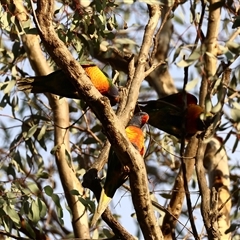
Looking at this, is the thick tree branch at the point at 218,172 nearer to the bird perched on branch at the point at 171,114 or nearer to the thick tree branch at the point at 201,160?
the bird perched on branch at the point at 171,114

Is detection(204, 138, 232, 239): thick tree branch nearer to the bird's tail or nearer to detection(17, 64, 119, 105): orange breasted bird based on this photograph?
detection(17, 64, 119, 105): orange breasted bird

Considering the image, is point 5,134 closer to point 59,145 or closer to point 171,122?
point 59,145

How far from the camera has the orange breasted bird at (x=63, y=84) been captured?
314 cm

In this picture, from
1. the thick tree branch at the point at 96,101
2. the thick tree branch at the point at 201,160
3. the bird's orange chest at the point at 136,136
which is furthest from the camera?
the bird's orange chest at the point at 136,136

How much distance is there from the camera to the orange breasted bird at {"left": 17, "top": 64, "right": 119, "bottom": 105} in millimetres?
3141

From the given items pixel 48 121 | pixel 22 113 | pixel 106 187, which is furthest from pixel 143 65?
pixel 22 113

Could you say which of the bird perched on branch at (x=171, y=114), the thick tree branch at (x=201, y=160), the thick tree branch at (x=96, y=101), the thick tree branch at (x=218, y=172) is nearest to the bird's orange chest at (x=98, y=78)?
the bird perched on branch at (x=171, y=114)

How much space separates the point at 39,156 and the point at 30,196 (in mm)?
686

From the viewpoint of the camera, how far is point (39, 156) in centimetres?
359

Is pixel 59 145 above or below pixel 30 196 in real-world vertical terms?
above

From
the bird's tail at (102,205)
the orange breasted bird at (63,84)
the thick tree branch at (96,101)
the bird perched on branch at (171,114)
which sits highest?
the orange breasted bird at (63,84)

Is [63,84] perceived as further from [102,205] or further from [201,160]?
[102,205]

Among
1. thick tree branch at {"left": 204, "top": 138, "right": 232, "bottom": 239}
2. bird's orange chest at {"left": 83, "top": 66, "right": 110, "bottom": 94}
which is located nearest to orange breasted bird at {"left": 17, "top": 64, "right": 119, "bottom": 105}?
bird's orange chest at {"left": 83, "top": 66, "right": 110, "bottom": 94}

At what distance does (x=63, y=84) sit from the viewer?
124 inches
